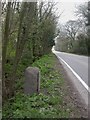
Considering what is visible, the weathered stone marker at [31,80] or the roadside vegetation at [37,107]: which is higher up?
the weathered stone marker at [31,80]

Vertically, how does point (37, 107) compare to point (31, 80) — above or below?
below

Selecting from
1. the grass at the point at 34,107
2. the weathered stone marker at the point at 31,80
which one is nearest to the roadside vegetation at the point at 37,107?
the grass at the point at 34,107

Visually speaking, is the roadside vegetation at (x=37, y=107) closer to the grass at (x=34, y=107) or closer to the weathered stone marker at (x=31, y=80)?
the grass at (x=34, y=107)

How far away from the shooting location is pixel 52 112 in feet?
24.3

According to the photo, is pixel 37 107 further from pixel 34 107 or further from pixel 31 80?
pixel 31 80

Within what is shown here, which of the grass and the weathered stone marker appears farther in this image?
the weathered stone marker

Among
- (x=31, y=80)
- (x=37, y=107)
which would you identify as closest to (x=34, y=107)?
(x=37, y=107)

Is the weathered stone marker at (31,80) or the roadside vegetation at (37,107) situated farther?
the weathered stone marker at (31,80)

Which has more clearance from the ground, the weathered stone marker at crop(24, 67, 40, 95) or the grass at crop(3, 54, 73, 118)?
the weathered stone marker at crop(24, 67, 40, 95)

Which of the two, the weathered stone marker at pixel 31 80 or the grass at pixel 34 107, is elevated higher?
the weathered stone marker at pixel 31 80

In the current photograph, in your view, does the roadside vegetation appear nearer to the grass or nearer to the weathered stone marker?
the grass

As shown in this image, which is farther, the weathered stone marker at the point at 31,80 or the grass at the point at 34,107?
the weathered stone marker at the point at 31,80

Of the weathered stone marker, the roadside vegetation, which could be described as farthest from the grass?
the weathered stone marker

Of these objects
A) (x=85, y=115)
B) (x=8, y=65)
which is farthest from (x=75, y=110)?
(x=8, y=65)
